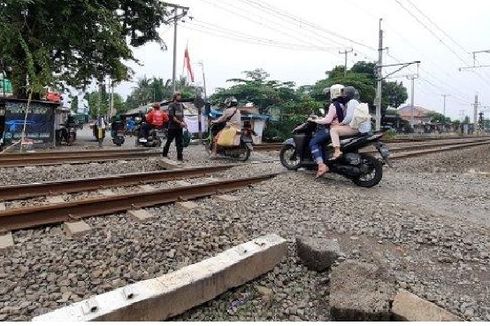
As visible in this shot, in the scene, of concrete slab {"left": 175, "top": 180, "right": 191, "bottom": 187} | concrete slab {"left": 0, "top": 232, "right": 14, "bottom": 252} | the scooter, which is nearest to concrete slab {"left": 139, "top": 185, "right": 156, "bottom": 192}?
concrete slab {"left": 175, "top": 180, "right": 191, "bottom": 187}

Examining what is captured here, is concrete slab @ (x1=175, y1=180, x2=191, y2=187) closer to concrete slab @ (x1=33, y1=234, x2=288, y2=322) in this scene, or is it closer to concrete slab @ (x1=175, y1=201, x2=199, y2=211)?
concrete slab @ (x1=175, y1=201, x2=199, y2=211)

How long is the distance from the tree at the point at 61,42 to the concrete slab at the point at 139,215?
449 inches

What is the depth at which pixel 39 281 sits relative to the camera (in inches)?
120

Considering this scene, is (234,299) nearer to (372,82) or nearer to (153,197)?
(153,197)

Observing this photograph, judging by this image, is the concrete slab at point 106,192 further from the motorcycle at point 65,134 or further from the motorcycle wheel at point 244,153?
the motorcycle at point 65,134

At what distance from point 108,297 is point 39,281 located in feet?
3.10

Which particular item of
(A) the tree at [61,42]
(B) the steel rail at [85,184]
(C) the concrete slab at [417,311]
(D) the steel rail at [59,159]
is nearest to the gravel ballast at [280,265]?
(C) the concrete slab at [417,311]

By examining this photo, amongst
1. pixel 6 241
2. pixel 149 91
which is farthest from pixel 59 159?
pixel 149 91

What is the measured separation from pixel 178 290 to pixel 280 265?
1073 mm

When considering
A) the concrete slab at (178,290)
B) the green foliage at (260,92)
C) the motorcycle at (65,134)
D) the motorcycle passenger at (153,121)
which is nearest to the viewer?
the concrete slab at (178,290)

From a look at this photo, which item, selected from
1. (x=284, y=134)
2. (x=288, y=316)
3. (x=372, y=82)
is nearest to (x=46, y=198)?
(x=288, y=316)

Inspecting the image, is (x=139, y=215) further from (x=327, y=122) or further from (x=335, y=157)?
(x=327, y=122)

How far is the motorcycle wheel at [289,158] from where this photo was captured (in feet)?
28.0

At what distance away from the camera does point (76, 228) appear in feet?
13.8
